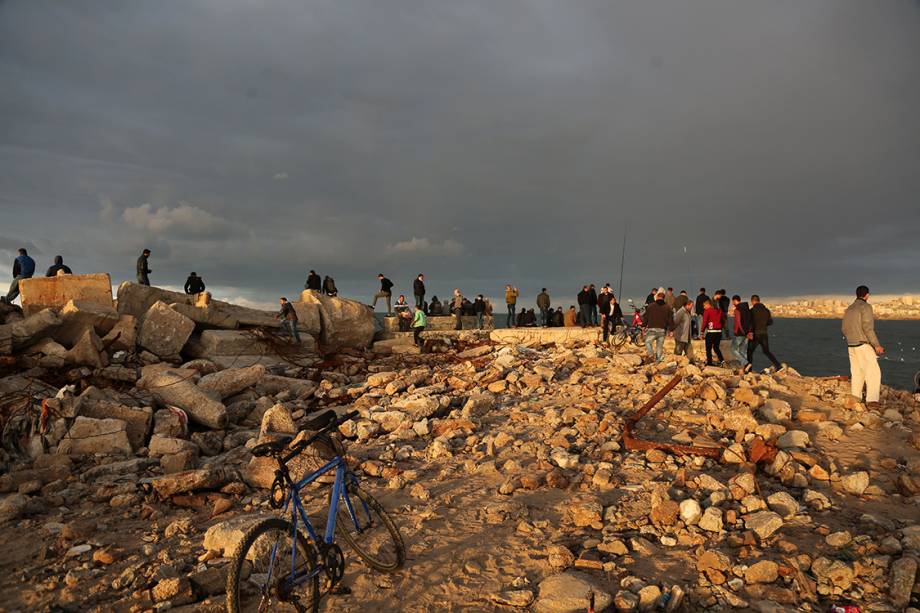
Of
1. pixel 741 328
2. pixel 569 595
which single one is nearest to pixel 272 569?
pixel 569 595

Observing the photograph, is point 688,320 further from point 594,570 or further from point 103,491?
point 103,491

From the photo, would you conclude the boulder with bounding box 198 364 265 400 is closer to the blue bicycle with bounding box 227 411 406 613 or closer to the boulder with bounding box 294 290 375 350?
the boulder with bounding box 294 290 375 350

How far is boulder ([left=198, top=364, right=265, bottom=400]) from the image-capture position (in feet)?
34.1

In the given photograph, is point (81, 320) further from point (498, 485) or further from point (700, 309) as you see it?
point (700, 309)

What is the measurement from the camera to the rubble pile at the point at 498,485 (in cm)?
405

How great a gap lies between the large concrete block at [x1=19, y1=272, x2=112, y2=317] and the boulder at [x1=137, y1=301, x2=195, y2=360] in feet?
4.01

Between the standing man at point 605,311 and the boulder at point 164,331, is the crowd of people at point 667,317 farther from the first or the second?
the boulder at point 164,331

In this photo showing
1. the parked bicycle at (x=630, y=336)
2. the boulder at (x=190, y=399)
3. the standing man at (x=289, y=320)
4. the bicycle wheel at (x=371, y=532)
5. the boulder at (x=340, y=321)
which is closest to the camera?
the bicycle wheel at (x=371, y=532)

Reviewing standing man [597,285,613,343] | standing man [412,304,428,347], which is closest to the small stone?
standing man [597,285,613,343]

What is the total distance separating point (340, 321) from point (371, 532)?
14.0m

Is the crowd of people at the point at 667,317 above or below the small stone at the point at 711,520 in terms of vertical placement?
above

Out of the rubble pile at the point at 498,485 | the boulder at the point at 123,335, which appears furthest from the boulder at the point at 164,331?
the rubble pile at the point at 498,485

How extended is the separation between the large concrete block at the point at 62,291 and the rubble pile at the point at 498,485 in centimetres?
183

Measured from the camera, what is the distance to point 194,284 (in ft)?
58.1
